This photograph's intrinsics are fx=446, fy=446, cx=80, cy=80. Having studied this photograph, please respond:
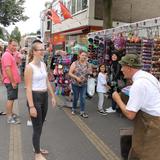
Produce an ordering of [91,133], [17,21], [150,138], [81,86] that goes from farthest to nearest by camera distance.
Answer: [17,21] < [81,86] < [91,133] < [150,138]

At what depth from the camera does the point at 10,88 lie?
9539 mm

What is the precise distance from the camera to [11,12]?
3516 cm

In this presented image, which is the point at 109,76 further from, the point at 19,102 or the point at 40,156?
the point at 40,156

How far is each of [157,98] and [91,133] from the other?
435cm

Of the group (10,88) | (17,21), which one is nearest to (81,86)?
(10,88)

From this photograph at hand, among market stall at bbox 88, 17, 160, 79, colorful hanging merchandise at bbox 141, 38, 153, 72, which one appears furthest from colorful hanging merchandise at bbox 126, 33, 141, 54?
colorful hanging merchandise at bbox 141, 38, 153, 72

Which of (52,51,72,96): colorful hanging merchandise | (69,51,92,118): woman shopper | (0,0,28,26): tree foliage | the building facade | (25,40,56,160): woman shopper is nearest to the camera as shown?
(25,40,56,160): woman shopper

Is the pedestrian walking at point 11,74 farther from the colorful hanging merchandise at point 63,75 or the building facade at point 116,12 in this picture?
the building facade at point 116,12

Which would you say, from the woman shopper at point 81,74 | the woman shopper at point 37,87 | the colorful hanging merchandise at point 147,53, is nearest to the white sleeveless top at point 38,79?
the woman shopper at point 37,87

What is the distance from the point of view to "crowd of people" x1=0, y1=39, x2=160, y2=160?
4.39 m

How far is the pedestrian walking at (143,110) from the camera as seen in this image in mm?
4352

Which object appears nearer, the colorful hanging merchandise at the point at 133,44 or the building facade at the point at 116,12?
the colorful hanging merchandise at the point at 133,44

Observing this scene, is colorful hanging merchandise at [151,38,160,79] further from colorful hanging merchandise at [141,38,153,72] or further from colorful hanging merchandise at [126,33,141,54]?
colorful hanging merchandise at [126,33,141,54]

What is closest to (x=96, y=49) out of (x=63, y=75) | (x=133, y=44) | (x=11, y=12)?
(x=63, y=75)
